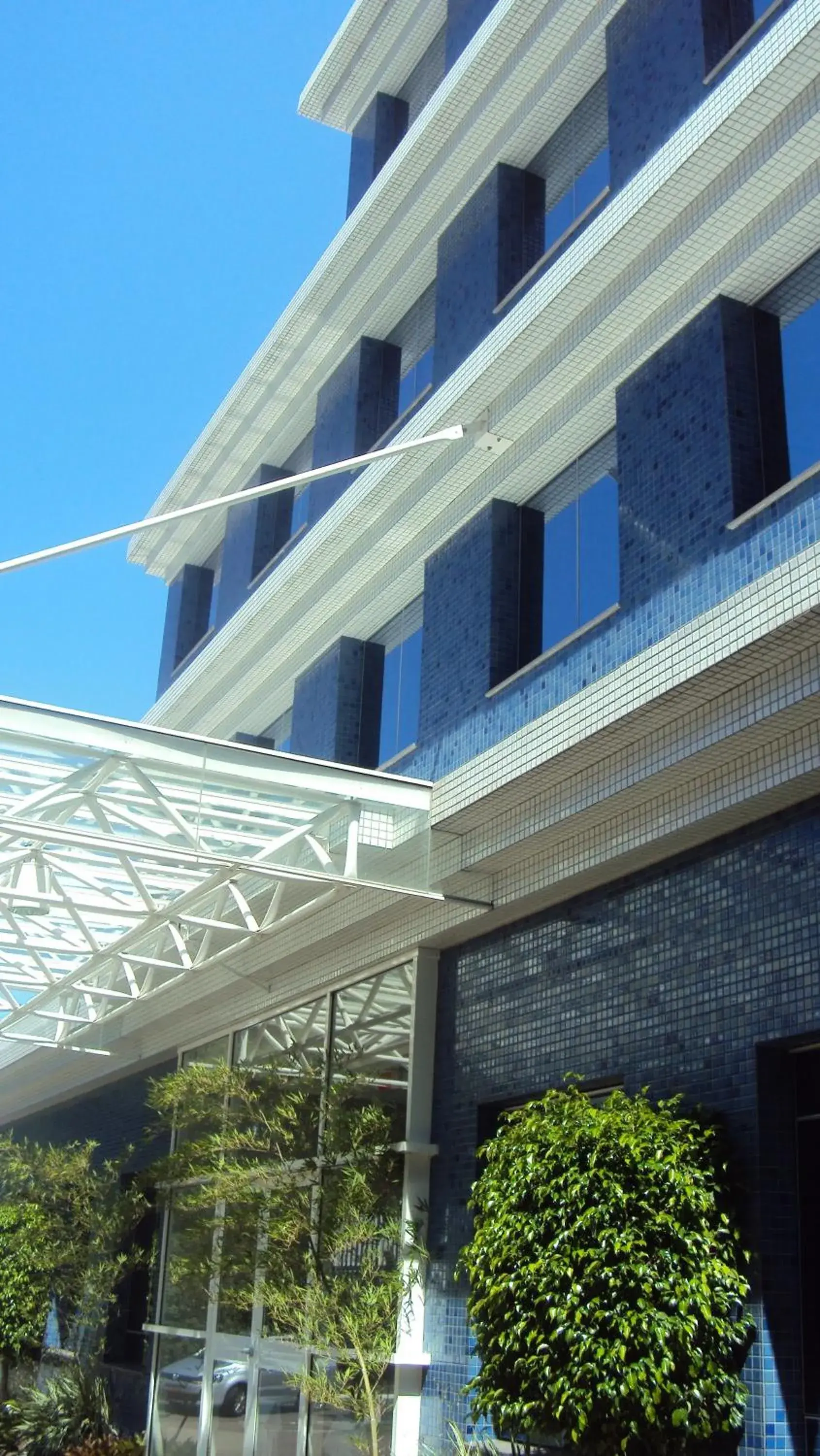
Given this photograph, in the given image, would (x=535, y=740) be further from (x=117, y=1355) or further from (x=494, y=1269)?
(x=117, y=1355)

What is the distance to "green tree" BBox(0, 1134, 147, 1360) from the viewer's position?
21203mm

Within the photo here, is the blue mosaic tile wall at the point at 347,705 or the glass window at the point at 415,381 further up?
the glass window at the point at 415,381

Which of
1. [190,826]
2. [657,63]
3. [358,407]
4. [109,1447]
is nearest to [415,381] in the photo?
[358,407]

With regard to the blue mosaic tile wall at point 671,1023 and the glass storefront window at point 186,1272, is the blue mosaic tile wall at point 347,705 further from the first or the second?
the glass storefront window at point 186,1272

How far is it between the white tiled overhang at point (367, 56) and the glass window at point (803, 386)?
9.42 meters

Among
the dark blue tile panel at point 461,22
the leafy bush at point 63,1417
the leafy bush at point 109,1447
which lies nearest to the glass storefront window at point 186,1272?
the leafy bush at point 109,1447

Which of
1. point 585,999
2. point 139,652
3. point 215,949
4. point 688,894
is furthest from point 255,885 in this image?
point 139,652

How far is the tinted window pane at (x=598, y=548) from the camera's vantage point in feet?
40.9

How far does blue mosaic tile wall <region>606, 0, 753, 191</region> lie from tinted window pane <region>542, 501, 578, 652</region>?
2909 mm

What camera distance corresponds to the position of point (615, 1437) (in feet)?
29.4

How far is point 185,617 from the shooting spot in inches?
1000

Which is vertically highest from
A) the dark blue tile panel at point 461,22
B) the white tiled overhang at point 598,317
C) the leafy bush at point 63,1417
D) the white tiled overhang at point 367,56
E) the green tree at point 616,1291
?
the white tiled overhang at point 367,56

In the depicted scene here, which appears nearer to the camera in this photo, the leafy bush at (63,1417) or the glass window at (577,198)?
the glass window at (577,198)

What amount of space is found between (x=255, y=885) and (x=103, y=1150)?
12120 millimetres
